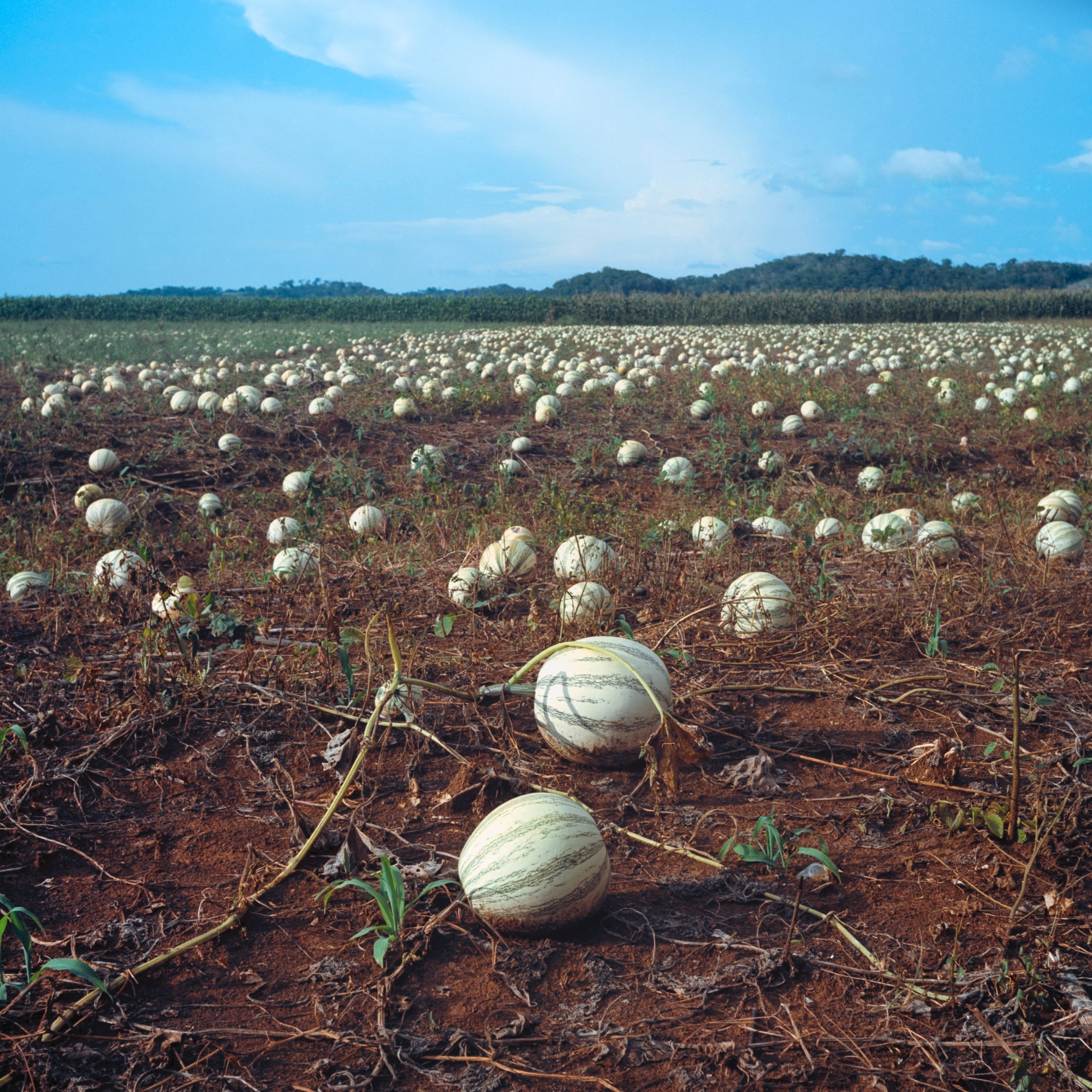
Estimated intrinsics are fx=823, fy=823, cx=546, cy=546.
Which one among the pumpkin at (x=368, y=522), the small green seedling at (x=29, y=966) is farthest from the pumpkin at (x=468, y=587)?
the small green seedling at (x=29, y=966)

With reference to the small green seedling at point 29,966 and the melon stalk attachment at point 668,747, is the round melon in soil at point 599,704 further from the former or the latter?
the small green seedling at point 29,966

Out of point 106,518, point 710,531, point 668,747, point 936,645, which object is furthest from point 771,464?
point 668,747

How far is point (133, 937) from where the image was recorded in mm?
2344

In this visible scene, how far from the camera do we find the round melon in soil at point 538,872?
2344mm

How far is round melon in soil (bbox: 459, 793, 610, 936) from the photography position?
7.69ft

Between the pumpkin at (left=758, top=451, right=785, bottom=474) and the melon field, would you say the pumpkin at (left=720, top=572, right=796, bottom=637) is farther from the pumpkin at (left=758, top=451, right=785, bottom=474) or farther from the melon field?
the pumpkin at (left=758, top=451, right=785, bottom=474)

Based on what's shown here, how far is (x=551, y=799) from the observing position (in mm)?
2545

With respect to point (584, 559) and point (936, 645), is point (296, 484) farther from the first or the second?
point (936, 645)

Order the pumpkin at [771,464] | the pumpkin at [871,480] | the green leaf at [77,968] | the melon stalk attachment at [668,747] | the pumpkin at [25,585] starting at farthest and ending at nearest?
the pumpkin at [771,464], the pumpkin at [871,480], the pumpkin at [25,585], the melon stalk attachment at [668,747], the green leaf at [77,968]

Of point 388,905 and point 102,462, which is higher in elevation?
point 102,462

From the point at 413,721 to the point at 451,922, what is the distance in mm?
1087

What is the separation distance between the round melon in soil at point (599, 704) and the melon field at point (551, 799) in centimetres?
2

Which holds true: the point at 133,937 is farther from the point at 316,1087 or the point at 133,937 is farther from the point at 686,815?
the point at 686,815

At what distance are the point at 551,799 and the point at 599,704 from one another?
626mm
